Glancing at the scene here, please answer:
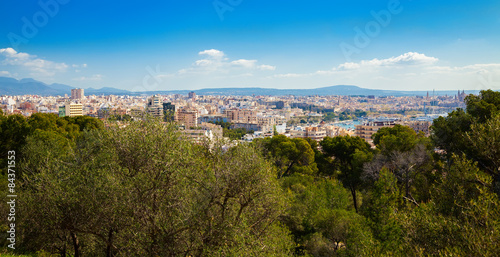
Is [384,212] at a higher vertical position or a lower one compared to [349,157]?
higher

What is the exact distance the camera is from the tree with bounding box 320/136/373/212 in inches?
773

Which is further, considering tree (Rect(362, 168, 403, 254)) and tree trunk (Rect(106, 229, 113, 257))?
tree (Rect(362, 168, 403, 254))

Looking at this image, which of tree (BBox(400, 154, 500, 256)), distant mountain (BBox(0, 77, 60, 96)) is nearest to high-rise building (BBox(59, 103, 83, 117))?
distant mountain (BBox(0, 77, 60, 96))

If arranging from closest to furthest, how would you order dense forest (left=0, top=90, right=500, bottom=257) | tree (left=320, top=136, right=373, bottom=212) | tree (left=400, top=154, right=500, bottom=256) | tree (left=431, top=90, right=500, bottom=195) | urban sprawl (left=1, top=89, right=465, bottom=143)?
tree (left=400, top=154, right=500, bottom=256), dense forest (left=0, top=90, right=500, bottom=257), urban sprawl (left=1, top=89, right=465, bottom=143), tree (left=431, top=90, right=500, bottom=195), tree (left=320, top=136, right=373, bottom=212)

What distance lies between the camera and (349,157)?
2209 cm

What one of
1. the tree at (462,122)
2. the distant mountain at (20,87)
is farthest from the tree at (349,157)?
the distant mountain at (20,87)

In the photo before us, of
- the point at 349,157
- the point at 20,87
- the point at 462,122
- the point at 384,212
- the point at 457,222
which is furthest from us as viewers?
the point at 20,87

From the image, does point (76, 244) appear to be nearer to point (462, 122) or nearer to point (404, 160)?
point (404, 160)

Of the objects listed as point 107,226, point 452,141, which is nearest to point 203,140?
point 107,226

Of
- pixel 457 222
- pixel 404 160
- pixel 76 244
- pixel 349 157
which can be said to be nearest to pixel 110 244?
pixel 76 244

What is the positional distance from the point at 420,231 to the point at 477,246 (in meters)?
1.50

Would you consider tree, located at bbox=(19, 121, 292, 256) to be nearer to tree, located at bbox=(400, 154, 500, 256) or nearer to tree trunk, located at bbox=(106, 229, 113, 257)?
tree trunk, located at bbox=(106, 229, 113, 257)

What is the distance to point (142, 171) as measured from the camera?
305 inches

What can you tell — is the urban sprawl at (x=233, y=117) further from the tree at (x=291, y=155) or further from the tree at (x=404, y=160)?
the tree at (x=404, y=160)
